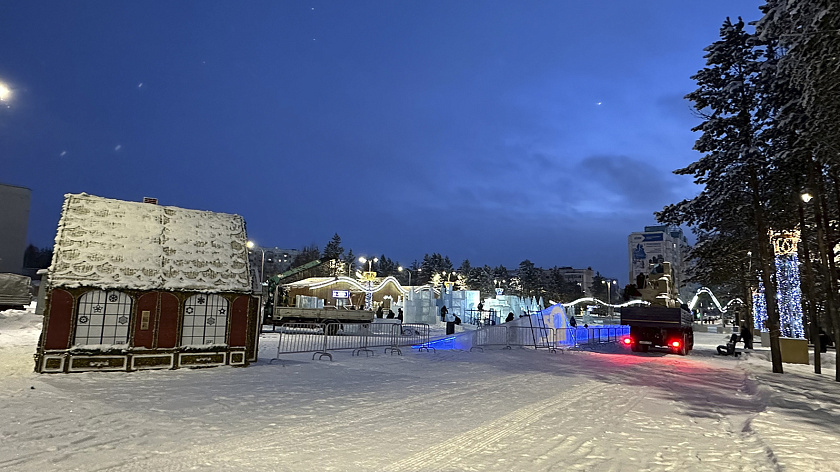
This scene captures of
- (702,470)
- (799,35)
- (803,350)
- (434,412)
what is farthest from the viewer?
(803,350)

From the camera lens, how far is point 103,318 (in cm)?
1313

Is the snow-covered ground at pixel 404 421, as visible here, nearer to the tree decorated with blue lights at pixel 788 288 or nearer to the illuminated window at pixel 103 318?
the illuminated window at pixel 103 318

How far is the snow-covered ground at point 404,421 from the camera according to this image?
20.1 ft

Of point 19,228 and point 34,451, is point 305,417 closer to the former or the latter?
point 34,451

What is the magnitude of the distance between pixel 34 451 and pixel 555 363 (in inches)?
646

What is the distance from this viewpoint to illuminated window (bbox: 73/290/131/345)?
506 inches

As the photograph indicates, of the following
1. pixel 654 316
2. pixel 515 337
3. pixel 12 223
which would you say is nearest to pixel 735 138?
pixel 654 316

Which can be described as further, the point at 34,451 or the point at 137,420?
the point at 137,420

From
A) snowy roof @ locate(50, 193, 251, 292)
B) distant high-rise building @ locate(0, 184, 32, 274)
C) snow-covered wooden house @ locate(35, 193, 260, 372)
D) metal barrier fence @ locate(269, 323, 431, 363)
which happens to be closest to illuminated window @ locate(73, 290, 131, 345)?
snow-covered wooden house @ locate(35, 193, 260, 372)

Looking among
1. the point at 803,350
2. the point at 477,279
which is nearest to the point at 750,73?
the point at 803,350

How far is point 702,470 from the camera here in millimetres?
6074

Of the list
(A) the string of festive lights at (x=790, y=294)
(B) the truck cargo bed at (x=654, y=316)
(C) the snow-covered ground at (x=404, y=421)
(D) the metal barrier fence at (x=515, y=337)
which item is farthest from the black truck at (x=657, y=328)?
(C) the snow-covered ground at (x=404, y=421)

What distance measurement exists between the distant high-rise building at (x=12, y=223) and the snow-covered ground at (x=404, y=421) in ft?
122

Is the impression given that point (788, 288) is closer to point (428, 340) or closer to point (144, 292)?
point (428, 340)
